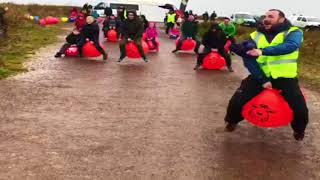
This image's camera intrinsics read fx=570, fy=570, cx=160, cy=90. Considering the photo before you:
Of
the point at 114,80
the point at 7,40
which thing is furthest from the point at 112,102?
the point at 7,40

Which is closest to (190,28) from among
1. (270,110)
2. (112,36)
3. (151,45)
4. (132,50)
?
(151,45)

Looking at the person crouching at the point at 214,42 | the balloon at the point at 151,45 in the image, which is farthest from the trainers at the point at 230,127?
the balloon at the point at 151,45

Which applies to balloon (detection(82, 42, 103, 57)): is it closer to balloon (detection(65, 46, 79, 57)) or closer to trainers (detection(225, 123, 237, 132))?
balloon (detection(65, 46, 79, 57))

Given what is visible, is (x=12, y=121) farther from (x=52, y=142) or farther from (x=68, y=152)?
(x=68, y=152)

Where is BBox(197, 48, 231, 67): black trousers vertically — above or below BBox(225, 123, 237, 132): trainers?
below

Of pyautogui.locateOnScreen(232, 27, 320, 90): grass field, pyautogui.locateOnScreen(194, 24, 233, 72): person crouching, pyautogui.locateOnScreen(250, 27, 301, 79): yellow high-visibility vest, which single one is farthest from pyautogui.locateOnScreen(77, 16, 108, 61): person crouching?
pyautogui.locateOnScreen(250, 27, 301, 79): yellow high-visibility vest

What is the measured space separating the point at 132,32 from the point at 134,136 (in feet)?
31.3

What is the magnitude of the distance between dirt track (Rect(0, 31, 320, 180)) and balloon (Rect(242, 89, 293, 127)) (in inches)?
13.5

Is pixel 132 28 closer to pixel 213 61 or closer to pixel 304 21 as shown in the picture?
pixel 213 61

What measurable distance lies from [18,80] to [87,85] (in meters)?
1.50

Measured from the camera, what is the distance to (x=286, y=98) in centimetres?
690

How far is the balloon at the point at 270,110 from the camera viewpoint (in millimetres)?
6859

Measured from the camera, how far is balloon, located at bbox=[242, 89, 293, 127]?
686 centimetres

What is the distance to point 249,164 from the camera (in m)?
6.25
